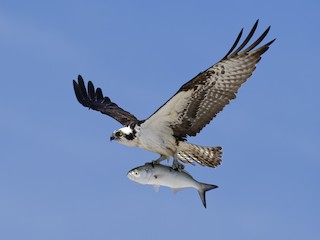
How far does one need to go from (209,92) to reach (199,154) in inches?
50.5

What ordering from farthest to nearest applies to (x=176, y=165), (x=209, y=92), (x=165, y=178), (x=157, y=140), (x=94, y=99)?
(x=94, y=99) < (x=157, y=140) < (x=176, y=165) < (x=209, y=92) < (x=165, y=178)

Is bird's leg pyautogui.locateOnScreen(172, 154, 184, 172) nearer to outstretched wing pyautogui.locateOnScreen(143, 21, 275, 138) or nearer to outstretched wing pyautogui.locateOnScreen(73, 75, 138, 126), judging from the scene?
outstretched wing pyautogui.locateOnScreen(143, 21, 275, 138)

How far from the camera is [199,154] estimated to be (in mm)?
16609

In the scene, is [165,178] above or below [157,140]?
below

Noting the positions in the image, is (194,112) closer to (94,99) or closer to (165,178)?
(165,178)

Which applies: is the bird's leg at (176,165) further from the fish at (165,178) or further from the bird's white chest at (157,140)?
the fish at (165,178)

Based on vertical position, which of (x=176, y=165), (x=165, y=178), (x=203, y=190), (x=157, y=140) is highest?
(x=157, y=140)

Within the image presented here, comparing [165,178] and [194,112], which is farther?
[194,112]

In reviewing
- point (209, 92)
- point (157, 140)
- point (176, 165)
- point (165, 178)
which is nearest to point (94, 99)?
point (157, 140)

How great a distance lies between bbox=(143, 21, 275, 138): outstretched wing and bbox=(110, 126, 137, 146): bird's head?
280 mm

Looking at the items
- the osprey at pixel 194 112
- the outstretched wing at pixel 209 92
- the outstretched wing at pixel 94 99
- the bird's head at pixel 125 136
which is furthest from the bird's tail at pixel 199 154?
the outstretched wing at pixel 94 99

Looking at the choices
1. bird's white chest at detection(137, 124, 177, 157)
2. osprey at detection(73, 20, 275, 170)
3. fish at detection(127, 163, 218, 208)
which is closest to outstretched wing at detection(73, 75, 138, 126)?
osprey at detection(73, 20, 275, 170)

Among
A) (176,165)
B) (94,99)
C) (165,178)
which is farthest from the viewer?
(94,99)

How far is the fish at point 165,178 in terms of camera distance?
15328 millimetres
